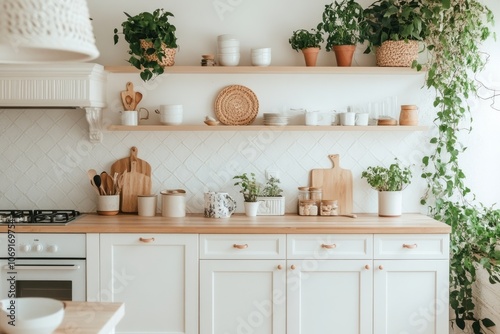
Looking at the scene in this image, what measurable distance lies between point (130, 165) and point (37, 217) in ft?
2.45

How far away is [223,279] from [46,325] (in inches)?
85.3

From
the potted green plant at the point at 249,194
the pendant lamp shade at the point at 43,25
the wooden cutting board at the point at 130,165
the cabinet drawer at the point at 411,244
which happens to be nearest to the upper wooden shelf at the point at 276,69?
the wooden cutting board at the point at 130,165

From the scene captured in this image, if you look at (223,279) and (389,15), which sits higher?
(389,15)

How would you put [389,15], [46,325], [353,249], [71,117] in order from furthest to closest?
[71,117]
[389,15]
[353,249]
[46,325]

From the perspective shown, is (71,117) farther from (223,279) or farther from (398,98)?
(398,98)

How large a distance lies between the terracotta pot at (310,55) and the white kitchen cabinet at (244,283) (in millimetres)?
1256

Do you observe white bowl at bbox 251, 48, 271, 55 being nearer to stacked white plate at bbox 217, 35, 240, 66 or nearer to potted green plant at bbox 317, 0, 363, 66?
stacked white plate at bbox 217, 35, 240, 66

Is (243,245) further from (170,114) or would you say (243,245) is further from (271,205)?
(170,114)

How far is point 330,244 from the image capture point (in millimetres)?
4090

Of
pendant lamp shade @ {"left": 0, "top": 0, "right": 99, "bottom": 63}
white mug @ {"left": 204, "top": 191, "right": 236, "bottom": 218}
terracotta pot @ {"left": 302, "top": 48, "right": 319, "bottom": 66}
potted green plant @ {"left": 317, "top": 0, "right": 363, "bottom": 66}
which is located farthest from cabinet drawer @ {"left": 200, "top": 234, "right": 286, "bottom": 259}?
pendant lamp shade @ {"left": 0, "top": 0, "right": 99, "bottom": 63}

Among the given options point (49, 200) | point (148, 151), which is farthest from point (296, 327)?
point (49, 200)

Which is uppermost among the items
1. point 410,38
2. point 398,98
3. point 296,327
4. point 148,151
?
point 410,38

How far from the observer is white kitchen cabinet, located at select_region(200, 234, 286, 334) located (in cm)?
409

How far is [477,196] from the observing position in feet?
15.6
